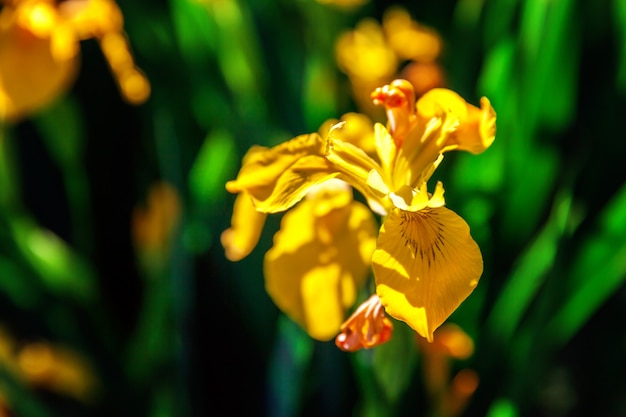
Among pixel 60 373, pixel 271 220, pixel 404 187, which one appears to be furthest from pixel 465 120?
pixel 60 373

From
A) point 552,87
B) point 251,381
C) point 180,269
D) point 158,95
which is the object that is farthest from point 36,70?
point 552,87

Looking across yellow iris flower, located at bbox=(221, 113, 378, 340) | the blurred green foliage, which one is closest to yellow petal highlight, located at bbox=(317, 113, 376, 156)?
yellow iris flower, located at bbox=(221, 113, 378, 340)

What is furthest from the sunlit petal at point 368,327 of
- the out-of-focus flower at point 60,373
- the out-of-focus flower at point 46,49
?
the out-of-focus flower at point 60,373

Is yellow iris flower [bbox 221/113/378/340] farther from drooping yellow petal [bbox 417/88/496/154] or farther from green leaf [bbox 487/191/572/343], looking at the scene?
Result: green leaf [bbox 487/191/572/343]

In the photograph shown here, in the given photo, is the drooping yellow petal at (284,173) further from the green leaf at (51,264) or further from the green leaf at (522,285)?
the green leaf at (51,264)

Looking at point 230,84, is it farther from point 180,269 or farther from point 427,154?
point 427,154

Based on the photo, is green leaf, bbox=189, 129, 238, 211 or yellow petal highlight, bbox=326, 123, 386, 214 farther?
green leaf, bbox=189, 129, 238, 211

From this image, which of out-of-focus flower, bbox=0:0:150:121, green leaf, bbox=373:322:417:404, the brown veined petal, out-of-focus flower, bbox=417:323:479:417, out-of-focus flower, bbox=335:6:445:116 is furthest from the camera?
out-of-focus flower, bbox=335:6:445:116
